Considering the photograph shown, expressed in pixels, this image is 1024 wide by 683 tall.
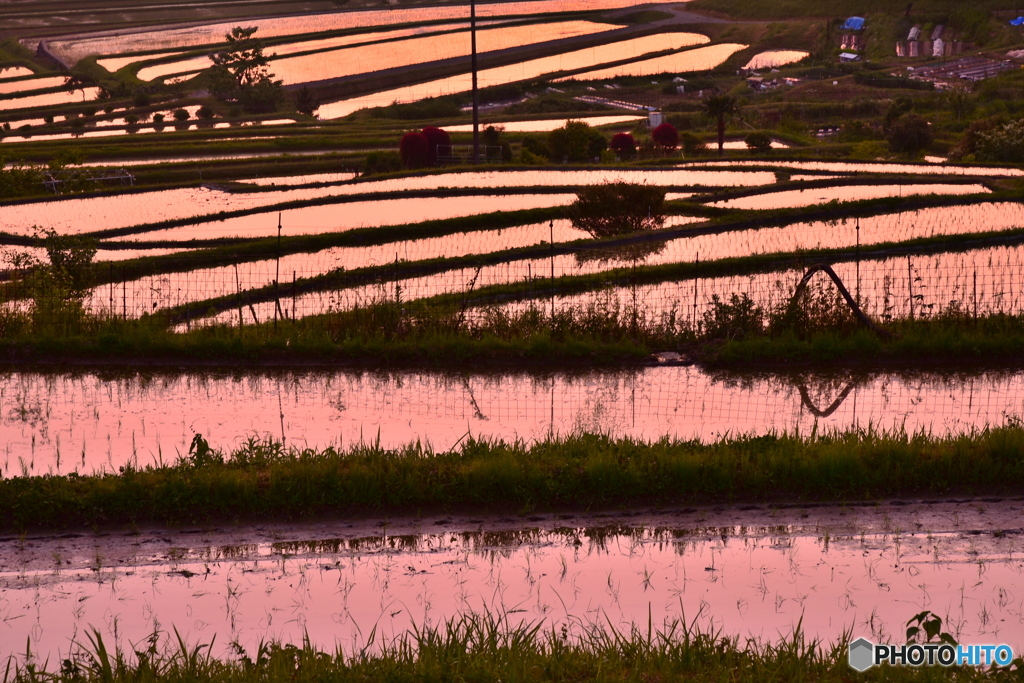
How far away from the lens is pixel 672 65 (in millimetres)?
43906

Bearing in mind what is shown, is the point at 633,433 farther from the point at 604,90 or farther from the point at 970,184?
the point at 604,90

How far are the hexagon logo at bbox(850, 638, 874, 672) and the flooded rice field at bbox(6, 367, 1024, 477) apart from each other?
Result: 2.83 metres

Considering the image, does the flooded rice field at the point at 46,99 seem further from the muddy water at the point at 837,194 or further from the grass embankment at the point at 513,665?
the grass embankment at the point at 513,665

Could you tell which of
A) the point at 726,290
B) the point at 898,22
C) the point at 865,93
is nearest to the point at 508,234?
the point at 726,290

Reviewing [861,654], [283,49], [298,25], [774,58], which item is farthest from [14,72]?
[861,654]

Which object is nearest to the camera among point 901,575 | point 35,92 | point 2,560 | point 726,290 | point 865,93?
point 901,575

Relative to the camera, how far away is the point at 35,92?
132 ft

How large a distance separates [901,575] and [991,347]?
14.6ft

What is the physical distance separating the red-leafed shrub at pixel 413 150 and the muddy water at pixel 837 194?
903 centimetres

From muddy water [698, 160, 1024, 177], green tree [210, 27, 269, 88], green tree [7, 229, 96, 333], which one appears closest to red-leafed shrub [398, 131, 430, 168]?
muddy water [698, 160, 1024, 177]

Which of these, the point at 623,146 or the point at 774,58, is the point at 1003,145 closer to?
the point at 623,146

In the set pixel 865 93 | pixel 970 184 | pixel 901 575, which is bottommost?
pixel 901 575

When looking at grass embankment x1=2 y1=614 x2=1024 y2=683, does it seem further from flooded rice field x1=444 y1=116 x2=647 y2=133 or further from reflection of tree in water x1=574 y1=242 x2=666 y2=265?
flooded rice field x1=444 y1=116 x2=647 y2=133

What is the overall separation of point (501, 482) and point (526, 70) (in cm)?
3988
